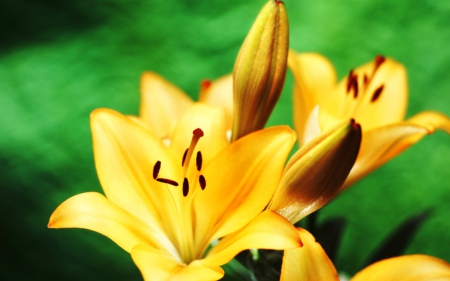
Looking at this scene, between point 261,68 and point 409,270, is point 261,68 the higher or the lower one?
the higher one

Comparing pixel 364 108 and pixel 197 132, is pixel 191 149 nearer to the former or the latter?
pixel 197 132

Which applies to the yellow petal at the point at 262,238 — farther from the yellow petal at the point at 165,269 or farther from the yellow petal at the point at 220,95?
the yellow petal at the point at 220,95

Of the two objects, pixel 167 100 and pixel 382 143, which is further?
pixel 167 100

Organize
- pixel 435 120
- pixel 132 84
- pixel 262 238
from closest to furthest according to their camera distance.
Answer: pixel 262 238 → pixel 435 120 → pixel 132 84

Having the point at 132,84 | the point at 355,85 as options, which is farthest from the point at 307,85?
the point at 132,84

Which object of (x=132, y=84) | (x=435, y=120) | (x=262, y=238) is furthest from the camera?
(x=132, y=84)

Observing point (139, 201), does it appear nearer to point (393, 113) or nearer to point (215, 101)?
point (215, 101)
